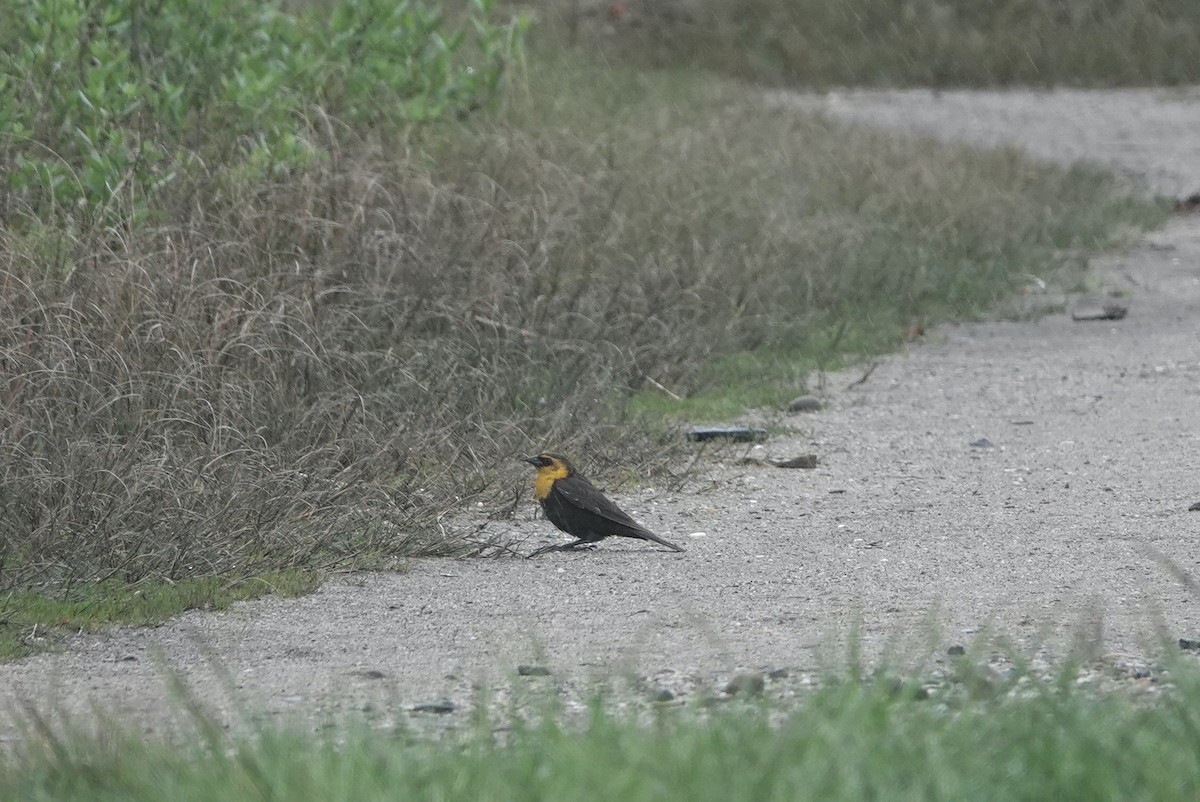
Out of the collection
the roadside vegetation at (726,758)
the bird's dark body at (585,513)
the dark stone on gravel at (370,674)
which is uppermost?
the roadside vegetation at (726,758)

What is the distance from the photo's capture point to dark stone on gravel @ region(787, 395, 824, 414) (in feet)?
28.0

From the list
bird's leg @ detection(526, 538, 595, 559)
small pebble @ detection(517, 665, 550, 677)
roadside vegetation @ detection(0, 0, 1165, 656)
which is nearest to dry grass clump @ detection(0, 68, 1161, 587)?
roadside vegetation @ detection(0, 0, 1165, 656)

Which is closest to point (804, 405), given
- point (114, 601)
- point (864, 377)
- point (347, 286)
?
point (864, 377)

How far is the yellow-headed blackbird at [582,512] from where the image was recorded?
573 centimetres

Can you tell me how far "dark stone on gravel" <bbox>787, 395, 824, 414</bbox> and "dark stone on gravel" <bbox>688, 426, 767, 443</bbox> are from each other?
0.76 m

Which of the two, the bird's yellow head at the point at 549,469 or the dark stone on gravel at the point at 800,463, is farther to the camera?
the dark stone on gravel at the point at 800,463

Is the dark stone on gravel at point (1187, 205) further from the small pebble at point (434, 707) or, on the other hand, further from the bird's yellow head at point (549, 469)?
the small pebble at point (434, 707)

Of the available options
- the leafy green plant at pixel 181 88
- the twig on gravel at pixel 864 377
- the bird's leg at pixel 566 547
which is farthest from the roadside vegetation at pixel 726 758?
the twig on gravel at pixel 864 377

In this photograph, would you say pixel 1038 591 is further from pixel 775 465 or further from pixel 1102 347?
pixel 1102 347

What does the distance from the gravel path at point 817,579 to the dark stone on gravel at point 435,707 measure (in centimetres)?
9

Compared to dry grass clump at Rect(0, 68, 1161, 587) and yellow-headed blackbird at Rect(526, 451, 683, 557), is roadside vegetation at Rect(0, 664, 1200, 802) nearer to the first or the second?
dry grass clump at Rect(0, 68, 1161, 587)

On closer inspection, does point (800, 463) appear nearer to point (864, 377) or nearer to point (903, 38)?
point (864, 377)

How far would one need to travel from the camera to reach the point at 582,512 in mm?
5746

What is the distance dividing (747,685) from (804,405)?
487 centimetres
